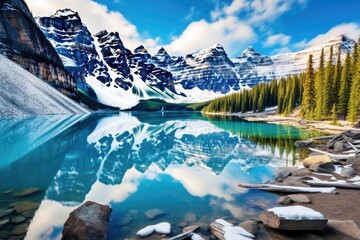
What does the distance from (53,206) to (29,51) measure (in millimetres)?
98602

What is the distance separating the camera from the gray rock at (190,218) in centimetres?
886

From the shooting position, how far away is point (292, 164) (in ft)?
60.0

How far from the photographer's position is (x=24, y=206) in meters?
9.67

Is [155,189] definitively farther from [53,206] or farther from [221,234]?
[221,234]

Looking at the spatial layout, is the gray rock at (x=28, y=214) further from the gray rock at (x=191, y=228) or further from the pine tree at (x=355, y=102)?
the pine tree at (x=355, y=102)

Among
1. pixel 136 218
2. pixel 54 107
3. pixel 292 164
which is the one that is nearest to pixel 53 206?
pixel 136 218

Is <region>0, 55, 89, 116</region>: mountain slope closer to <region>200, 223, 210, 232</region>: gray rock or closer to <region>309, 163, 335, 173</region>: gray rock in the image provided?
<region>200, 223, 210, 232</region>: gray rock

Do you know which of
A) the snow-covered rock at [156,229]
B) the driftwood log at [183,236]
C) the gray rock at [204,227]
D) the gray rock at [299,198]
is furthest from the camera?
the gray rock at [299,198]

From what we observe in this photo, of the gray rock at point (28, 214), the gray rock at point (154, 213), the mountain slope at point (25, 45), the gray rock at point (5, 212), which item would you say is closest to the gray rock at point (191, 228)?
the gray rock at point (154, 213)

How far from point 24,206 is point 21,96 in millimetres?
56870

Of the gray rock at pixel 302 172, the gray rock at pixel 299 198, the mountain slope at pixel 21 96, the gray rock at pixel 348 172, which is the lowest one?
the gray rock at pixel 299 198

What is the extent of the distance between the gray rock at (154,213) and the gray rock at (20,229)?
13.7 feet

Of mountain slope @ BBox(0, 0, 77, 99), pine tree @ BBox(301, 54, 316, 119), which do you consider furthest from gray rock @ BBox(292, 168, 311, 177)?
mountain slope @ BBox(0, 0, 77, 99)

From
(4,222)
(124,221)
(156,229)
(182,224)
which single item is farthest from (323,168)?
(4,222)
